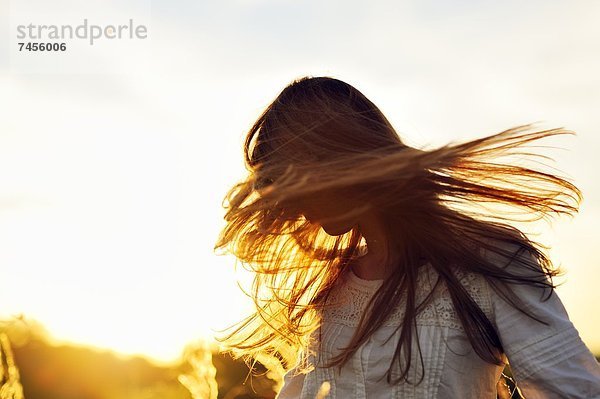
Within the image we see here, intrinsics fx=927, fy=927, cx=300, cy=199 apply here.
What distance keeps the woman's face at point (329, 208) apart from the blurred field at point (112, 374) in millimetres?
658

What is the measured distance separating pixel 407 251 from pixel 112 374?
615cm

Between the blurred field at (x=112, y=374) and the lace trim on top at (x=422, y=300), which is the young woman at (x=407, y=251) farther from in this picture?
the blurred field at (x=112, y=374)

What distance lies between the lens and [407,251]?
11.2 ft

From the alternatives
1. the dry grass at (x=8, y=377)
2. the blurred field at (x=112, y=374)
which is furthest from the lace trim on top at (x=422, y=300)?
the dry grass at (x=8, y=377)

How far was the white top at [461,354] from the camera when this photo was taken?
9.57 ft

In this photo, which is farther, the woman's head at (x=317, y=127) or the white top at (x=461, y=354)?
the woman's head at (x=317, y=127)

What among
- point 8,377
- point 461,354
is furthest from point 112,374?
point 461,354

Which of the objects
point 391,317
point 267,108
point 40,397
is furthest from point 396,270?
point 40,397

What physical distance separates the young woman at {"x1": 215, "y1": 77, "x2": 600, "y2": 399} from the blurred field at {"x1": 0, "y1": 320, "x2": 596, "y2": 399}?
0.41 meters

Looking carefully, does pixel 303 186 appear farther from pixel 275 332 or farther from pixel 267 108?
pixel 275 332

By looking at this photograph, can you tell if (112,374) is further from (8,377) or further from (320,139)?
(320,139)

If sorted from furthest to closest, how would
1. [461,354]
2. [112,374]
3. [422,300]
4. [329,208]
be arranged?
1. [112,374]
2. [329,208]
3. [422,300]
4. [461,354]

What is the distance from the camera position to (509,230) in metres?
3.25

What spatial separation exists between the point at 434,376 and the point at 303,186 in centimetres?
79
